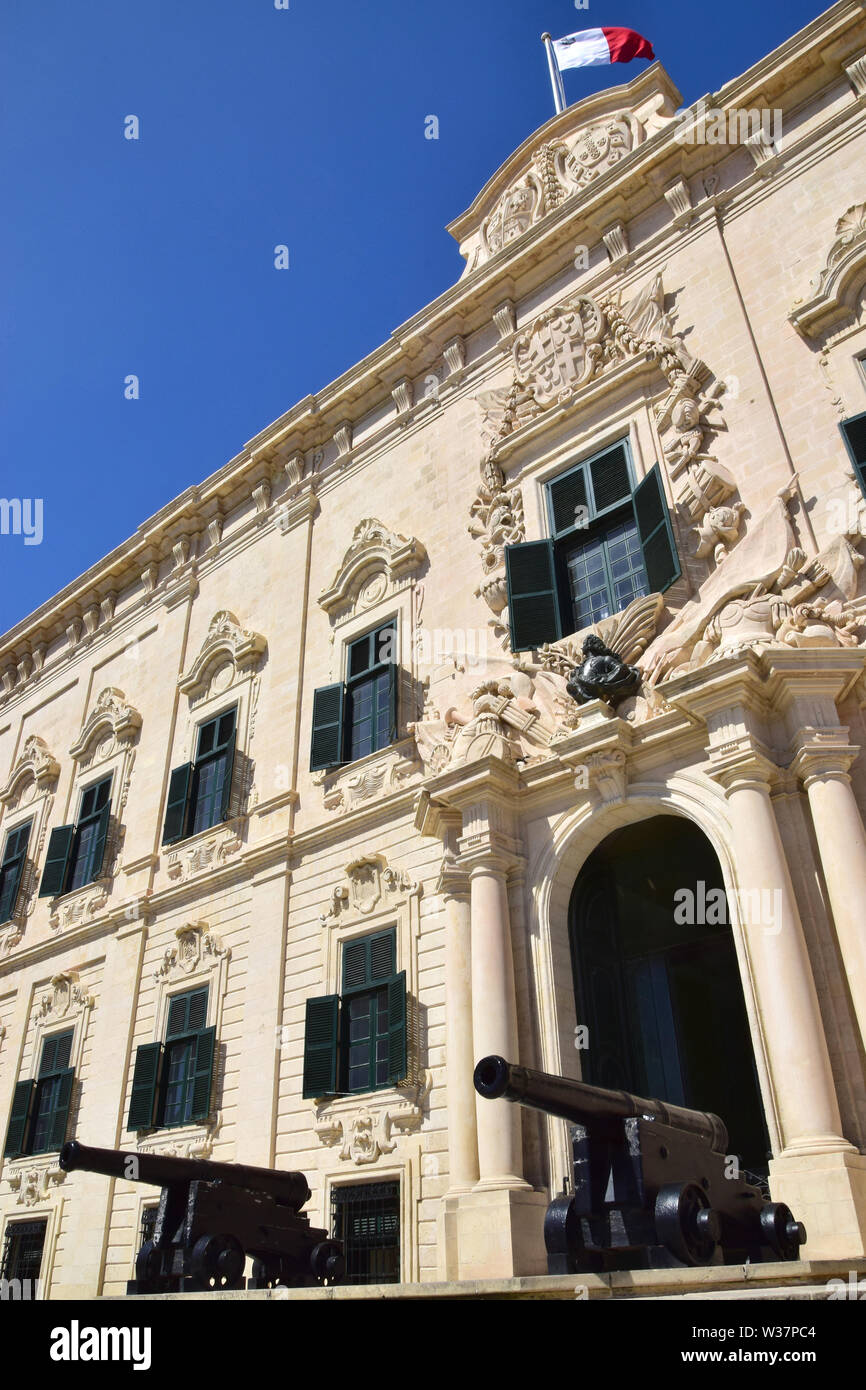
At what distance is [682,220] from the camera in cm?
1326

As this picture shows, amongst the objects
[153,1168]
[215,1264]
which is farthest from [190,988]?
[215,1264]

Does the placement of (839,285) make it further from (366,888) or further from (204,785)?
(204,785)

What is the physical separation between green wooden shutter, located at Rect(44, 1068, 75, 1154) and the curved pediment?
47.3 ft

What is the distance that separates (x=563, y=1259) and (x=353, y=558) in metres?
10.9

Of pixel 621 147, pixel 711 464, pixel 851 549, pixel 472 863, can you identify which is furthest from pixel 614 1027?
pixel 621 147

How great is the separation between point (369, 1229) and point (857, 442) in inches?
378

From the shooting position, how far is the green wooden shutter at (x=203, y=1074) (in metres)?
12.7

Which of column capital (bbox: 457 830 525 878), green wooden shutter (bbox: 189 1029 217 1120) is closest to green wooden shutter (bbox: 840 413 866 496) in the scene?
column capital (bbox: 457 830 525 878)

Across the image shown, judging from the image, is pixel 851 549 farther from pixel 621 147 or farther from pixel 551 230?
pixel 621 147

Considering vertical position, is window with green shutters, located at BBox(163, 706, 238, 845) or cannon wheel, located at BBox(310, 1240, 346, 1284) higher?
window with green shutters, located at BBox(163, 706, 238, 845)

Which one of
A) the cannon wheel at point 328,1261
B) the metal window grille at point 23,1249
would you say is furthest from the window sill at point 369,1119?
the metal window grille at point 23,1249

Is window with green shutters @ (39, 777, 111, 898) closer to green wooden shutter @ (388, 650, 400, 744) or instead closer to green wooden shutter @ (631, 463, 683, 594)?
green wooden shutter @ (388, 650, 400, 744)

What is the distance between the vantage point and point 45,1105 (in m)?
15.7

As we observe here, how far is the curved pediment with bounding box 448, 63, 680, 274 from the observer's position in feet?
49.0
